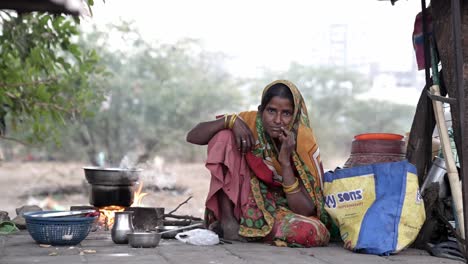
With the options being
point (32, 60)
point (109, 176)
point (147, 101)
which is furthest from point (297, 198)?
point (147, 101)

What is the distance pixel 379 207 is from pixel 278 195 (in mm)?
777

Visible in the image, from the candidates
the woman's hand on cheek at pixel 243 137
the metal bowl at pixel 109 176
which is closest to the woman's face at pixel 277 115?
the woman's hand on cheek at pixel 243 137

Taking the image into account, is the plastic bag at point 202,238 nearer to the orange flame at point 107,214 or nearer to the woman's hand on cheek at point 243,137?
the woman's hand on cheek at point 243,137

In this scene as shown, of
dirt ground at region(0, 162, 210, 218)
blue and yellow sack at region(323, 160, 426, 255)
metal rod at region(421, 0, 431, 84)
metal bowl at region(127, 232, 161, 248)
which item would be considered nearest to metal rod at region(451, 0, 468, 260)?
blue and yellow sack at region(323, 160, 426, 255)

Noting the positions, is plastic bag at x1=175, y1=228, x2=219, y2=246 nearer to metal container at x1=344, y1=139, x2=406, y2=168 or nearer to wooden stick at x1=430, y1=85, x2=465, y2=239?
metal container at x1=344, y1=139, x2=406, y2=168

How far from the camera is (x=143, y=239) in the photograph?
13.1ft

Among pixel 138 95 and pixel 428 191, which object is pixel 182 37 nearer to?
pixel 138 95

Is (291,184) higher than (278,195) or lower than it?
higher

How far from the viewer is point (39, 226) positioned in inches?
156

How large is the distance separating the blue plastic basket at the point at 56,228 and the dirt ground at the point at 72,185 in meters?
6.26

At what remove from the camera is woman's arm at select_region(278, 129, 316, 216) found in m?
4.19

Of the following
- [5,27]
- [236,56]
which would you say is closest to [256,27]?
[236,56]

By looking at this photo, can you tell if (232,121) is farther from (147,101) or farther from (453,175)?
(147,101)

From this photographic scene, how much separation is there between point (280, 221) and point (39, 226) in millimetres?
1586
